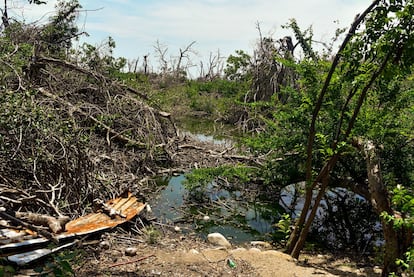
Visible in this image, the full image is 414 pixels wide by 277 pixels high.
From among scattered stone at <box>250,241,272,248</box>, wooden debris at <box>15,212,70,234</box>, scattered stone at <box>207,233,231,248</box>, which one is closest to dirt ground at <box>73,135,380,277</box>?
scattered stone at <box>207,233,231,248</box>

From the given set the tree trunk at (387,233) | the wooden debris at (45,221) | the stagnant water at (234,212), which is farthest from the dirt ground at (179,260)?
the stagnant water at (234,212)

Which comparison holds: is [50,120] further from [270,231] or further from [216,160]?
[216,160]

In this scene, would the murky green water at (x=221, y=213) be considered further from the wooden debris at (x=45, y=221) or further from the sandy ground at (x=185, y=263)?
the wooden debris at (x=45, y=221)

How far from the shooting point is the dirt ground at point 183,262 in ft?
14.1

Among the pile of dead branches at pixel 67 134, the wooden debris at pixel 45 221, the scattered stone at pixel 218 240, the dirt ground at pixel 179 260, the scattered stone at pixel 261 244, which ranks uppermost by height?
the pile of dead branches at pixel 67 134

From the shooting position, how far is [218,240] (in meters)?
6.21

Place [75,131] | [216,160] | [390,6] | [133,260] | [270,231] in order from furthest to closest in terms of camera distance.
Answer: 1. [216,160]
2. [270,231]
3. [75,131]
4. [133,260]
5. [390,6]

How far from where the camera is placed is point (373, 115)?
6242 mm

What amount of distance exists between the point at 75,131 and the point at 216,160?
4864 mm

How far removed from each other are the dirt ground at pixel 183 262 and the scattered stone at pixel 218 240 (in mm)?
416

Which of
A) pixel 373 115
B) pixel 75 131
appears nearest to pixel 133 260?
pixel 75 131

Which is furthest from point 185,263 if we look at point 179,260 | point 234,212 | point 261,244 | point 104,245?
point 234,212

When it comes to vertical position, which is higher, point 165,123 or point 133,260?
point 165,123

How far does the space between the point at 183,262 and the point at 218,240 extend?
64.0 inches
